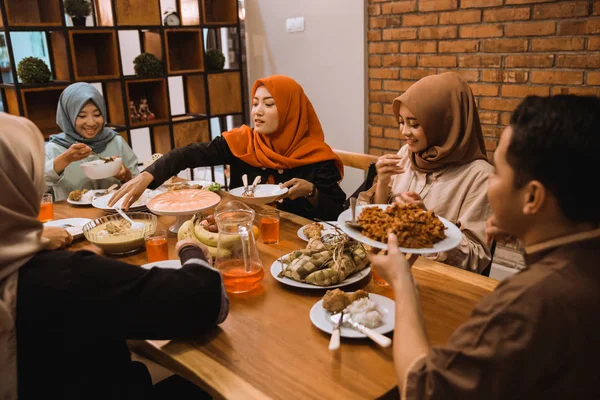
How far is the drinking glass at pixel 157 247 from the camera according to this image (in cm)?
157

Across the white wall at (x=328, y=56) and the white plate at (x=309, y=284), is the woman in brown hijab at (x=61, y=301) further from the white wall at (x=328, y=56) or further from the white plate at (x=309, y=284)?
the white wall at (x=328, y=56)

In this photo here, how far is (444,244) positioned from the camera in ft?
4.01

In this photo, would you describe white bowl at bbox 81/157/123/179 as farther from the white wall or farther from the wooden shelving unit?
the white wall

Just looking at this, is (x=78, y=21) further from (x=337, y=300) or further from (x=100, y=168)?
(x=337, y=300)

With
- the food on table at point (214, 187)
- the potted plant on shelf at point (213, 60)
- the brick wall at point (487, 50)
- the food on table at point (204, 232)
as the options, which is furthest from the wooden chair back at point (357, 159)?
the potted plant on shelf at point (213, 60)

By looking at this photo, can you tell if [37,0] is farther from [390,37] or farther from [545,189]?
[545,189]

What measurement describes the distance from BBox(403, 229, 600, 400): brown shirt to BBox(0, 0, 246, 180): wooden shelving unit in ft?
10.7

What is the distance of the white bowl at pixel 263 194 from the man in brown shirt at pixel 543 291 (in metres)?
1.22

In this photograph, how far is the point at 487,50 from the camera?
120 inches

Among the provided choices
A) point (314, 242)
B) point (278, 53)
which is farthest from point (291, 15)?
point (314, 242)

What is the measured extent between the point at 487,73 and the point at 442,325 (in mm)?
2299

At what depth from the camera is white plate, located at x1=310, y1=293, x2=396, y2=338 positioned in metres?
1.12

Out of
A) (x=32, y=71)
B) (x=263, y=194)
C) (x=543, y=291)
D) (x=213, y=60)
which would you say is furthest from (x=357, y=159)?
(x=32, y=71)

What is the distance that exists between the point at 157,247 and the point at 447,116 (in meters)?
1.11
